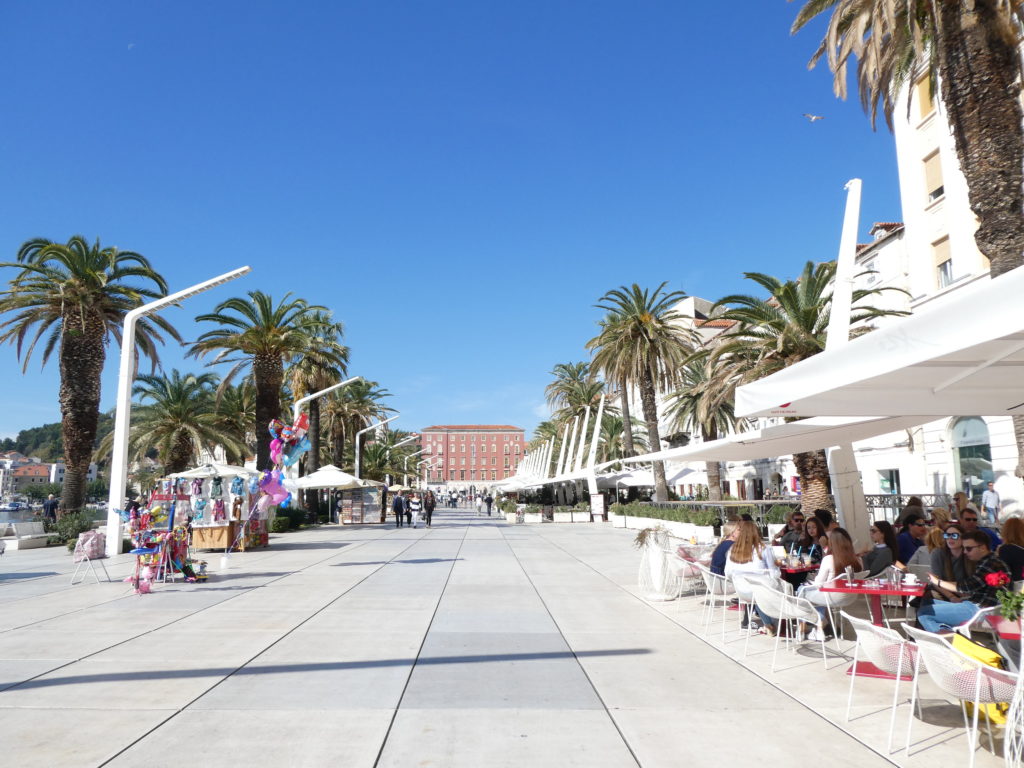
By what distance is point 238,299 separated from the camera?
1227 inches

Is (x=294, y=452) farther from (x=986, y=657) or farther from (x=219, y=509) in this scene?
(x=986, y=657)

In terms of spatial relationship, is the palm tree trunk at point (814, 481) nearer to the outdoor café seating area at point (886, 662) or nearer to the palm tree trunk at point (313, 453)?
the outdoor café seating area at point (886, 662)

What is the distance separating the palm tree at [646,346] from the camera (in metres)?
34.7

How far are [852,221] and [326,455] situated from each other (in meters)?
61.2

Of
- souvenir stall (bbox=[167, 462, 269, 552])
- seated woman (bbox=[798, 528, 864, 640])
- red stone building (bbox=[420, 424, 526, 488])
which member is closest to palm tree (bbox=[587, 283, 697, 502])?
souvenir stall (bbox=[167, 462, 269, 552])

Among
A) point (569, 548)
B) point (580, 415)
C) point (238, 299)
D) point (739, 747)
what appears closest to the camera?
point (739, 747)

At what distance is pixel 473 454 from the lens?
192m

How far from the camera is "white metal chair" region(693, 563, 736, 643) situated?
859 cm

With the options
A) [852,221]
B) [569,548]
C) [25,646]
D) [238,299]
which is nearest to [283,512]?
[238,299]

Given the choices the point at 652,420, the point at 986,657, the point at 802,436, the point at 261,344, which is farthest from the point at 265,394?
the point at 986,657

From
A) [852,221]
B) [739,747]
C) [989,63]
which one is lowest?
[739,747]

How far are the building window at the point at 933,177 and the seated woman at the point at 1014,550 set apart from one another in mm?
23505

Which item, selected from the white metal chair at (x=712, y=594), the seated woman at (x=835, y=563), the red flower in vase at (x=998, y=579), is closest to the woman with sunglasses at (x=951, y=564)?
the red flower in vase at (x=998, y=579)

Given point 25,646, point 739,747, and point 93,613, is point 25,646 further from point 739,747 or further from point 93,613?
point 739,747
